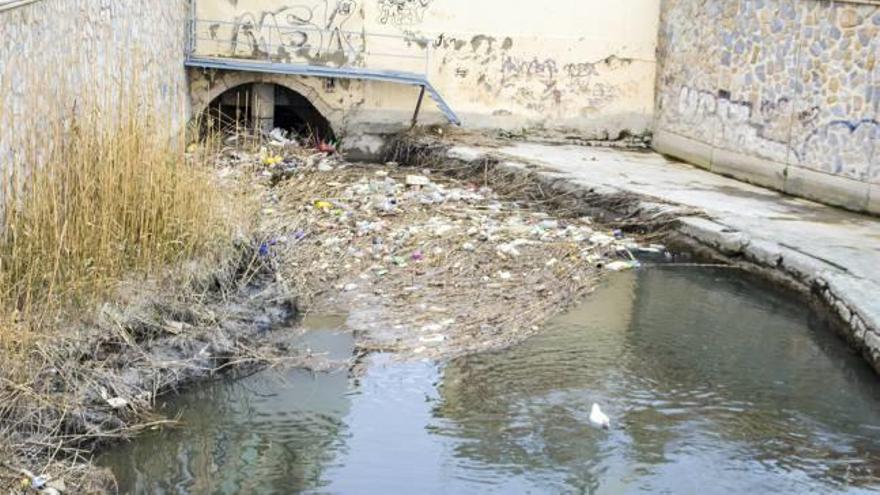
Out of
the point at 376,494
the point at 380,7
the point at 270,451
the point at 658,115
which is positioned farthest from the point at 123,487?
the point at 658,115

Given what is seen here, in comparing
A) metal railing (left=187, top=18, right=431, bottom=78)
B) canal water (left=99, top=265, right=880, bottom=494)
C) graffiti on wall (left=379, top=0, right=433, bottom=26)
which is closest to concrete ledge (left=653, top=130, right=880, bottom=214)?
canal water (left=99, top=265, right=880, bottom=494)

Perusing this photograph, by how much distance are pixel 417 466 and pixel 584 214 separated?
5010 mm

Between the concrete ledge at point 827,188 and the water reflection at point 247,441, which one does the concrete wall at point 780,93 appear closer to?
the concrete ledge at point 827,188

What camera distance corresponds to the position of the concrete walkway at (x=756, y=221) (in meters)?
6.88

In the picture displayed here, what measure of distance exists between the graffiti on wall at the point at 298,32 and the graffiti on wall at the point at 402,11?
35 cm

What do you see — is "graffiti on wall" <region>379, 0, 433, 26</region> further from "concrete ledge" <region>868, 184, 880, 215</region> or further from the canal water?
the canal water

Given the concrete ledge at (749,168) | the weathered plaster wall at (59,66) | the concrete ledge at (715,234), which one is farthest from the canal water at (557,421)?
the concrete ledge at (749,168)

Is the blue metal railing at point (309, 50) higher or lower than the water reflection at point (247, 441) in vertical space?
higher

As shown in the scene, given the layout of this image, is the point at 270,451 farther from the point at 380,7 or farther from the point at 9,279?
the point at 380,7

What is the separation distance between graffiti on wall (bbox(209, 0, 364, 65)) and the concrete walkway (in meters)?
2.06

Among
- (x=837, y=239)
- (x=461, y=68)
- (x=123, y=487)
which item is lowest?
(x=123, y=487)

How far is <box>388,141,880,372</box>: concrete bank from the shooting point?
6984mm

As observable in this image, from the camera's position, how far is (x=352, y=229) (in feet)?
29.5

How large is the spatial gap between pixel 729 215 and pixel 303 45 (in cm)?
566
